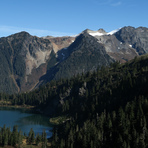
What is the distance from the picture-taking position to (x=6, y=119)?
19950 cm

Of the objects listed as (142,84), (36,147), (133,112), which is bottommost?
(36,147)

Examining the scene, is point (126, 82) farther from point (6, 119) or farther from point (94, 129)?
point (6, 119)

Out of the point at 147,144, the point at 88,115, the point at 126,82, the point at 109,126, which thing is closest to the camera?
the point at 147,144

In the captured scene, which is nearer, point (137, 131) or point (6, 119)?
point (137, 131)

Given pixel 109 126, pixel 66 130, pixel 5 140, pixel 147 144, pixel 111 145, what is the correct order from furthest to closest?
pixel 66 130, pixel 5 140, pixel 109 126, pixel 111 145, pixel 147 144

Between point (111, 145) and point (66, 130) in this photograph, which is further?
point (66, 130)

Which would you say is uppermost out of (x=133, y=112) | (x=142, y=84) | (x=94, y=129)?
(x=142, y=84)

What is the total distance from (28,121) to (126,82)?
81.1 meters

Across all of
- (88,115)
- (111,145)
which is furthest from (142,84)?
(111,145)

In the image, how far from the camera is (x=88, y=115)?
15362cm

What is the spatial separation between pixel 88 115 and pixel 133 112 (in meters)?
46.8

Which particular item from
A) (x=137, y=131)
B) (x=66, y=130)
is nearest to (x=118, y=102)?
(x=66, y=130)

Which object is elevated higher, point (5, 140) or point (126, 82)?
point (126, 82)

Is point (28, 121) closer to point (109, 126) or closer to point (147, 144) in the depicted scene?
point (109, 126)
